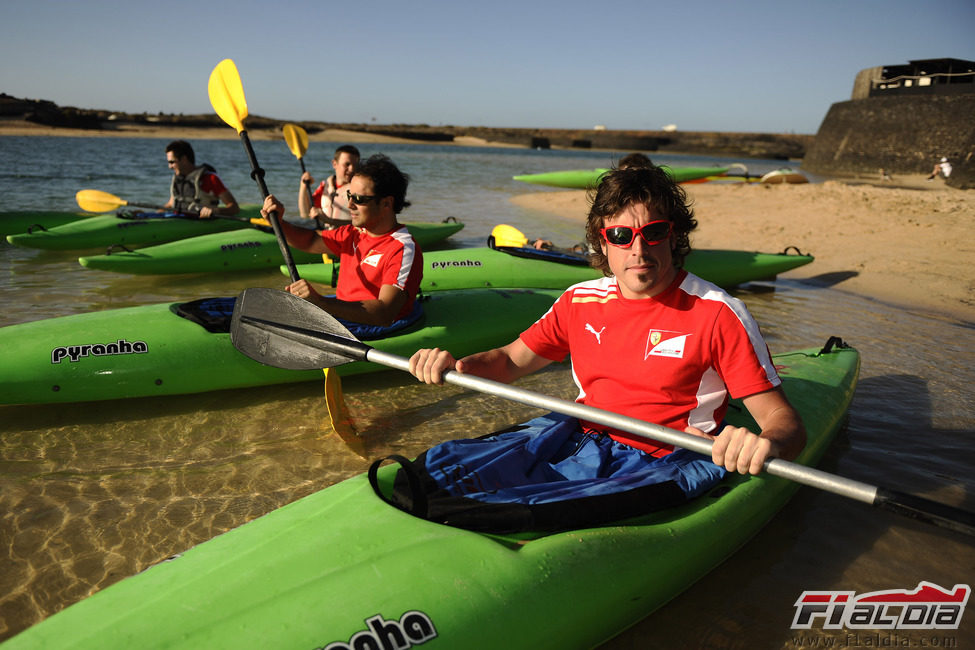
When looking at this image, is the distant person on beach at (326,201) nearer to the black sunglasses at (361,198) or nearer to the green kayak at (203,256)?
the green kayak at (203,256)

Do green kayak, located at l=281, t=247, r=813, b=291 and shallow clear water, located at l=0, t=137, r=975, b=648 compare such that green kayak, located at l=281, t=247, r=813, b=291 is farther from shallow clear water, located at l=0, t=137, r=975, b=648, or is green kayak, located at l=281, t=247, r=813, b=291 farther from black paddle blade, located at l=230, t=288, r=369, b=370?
black paddle blade, located at l=230, t=288, r=369, b=370

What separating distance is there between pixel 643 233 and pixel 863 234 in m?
9.79

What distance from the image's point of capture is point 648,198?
211 cm

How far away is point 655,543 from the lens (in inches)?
84.0

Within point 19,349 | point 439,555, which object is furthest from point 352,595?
point 19,349

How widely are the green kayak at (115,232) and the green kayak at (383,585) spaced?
7027 mm

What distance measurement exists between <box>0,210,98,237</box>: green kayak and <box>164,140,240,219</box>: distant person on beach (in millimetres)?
1907

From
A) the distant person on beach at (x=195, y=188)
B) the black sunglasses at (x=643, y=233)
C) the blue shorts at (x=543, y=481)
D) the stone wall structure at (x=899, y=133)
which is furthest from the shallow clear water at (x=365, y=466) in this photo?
the stone wall structure at (x=899, y=133)

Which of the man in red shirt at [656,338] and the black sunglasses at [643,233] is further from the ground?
the black sunglasses at [643,233]

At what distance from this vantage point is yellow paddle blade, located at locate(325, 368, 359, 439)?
12.5 feet

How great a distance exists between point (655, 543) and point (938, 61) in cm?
2793

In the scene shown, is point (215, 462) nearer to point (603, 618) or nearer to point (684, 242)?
point (603, 618)

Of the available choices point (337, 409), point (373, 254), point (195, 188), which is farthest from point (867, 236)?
point (195, 188)

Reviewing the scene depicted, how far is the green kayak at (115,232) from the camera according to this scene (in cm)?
824
